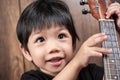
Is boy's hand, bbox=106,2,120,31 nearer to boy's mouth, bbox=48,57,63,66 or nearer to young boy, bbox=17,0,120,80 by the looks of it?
young boy, bbox=17,0,120,80

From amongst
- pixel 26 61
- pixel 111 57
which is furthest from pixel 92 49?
pixel 26 61

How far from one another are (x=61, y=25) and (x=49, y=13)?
0.06m

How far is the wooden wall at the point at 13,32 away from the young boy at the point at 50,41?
0.27 meters

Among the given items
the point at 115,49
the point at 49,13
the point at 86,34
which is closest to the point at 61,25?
the point at 49,13

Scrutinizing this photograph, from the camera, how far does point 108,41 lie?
30.1 inches

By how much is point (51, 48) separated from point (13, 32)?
447 mm

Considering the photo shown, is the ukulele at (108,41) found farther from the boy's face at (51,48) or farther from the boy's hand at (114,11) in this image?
the boy's face at (51,48)

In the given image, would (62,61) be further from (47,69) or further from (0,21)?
(0,21)

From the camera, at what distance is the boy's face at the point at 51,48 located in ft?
2.72

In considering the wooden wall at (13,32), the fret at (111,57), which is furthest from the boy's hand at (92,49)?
the wooden wall at (13,32)

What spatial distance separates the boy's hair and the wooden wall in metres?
0.27

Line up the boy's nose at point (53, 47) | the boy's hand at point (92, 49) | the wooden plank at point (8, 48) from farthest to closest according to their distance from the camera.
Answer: the wooden plank at point (8, 48)
the boy's nose at point (53, 47)
the boy's hand at point (92, 49)

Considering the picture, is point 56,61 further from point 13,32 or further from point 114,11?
point 13,32

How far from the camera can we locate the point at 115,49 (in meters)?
0.75
